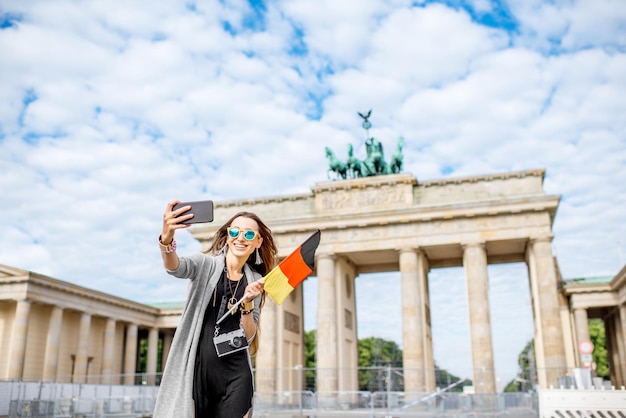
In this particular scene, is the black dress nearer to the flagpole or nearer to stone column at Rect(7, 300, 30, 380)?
the flagpole

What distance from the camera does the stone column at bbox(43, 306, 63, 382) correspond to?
142 ft

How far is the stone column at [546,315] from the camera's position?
3603 centimetres

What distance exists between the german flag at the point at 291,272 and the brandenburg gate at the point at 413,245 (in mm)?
34457

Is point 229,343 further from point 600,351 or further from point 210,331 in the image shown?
point 600,351

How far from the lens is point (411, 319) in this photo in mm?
39281

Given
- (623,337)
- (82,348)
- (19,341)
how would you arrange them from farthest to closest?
(82,348) → (623,337) → (19,341)

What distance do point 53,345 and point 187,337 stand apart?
45338 millimetres

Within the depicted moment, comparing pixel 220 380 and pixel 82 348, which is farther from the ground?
pixel 82 348

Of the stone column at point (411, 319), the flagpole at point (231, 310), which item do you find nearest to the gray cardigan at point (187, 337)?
the flagpole at point (231, 310)

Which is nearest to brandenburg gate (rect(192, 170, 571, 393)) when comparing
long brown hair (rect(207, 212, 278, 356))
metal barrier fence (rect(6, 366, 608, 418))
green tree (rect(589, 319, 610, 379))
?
metal barrier fence (rect(6, 366, 608, 418))

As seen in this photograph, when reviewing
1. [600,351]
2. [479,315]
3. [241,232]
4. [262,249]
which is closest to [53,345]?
[479,315]

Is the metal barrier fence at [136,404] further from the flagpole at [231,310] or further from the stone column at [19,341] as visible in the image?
the flagpole at [231,310]

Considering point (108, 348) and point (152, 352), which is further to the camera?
point (152, 352)

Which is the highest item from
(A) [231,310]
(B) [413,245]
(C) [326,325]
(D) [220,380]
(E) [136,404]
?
(B) [413,245]
